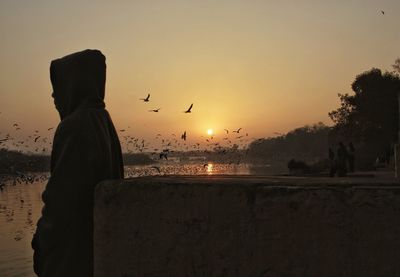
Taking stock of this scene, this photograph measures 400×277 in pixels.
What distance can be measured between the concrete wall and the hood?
0.58 meters

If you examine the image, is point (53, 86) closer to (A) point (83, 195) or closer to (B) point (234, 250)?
A: (A) point (83, 195)

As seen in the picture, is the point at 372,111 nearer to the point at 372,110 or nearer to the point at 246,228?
the point at 372,110

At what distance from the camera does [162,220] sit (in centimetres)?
244

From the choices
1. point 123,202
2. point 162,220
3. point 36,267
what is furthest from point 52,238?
point 162,220

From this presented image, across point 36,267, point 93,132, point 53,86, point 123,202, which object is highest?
point 53,86

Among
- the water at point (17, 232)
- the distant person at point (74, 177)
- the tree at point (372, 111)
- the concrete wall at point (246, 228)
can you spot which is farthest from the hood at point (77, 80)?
the tree at point (372, 111)

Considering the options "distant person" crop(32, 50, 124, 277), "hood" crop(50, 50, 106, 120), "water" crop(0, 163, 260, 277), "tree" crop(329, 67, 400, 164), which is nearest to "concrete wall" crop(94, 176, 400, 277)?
"distant person" crop(32, 50, 124, 277)

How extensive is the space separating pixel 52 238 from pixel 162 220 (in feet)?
1.98

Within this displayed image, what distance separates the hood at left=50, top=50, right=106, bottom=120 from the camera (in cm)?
284

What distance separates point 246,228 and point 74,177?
0.94m

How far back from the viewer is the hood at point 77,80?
112 inches

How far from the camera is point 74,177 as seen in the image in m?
2.66

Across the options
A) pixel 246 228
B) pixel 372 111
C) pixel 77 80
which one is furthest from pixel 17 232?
pixel 372 111

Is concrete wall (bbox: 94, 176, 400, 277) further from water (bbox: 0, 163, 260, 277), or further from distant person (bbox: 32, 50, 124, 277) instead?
water (bbox: 0, 163, 260, 277)
